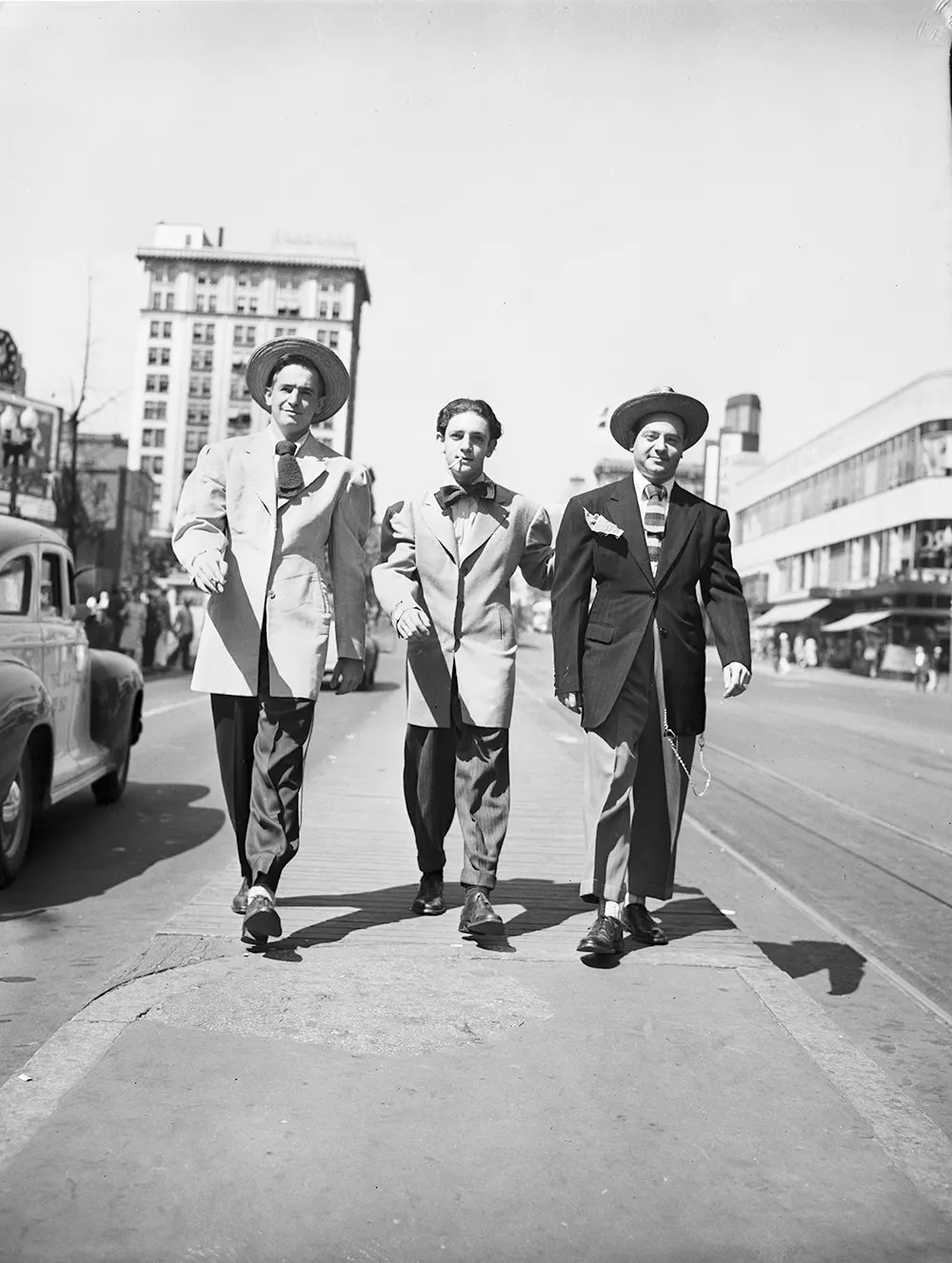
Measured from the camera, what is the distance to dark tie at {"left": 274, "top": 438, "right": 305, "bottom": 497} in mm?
4469

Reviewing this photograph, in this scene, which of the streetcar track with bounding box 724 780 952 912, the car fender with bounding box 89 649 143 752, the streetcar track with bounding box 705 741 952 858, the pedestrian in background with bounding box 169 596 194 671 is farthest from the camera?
the pedestrian in background with bounding box 169 596 194 671

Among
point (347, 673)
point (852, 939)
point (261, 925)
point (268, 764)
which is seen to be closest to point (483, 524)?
point (347, 673)

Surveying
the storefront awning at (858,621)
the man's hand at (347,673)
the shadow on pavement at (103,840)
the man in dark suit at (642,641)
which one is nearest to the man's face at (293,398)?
the man's hand at (347,673)

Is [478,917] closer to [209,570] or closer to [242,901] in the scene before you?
[242,901]

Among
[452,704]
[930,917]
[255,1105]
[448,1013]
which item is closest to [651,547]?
[452,704]

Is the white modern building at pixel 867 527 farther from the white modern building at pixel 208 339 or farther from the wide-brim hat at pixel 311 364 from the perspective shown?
the wide-brim hat at pixel 311 364

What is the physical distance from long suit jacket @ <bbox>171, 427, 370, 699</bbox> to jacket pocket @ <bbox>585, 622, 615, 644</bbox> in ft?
2.63

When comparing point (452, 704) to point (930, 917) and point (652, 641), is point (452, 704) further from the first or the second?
point (930, 917)

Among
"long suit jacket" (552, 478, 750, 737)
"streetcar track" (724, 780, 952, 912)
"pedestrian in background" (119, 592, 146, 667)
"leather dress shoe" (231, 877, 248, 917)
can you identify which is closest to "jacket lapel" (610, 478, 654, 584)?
"long suit jacket" (552, 478, 750, 737)

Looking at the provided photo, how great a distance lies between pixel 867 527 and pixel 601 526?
5721 centimetres

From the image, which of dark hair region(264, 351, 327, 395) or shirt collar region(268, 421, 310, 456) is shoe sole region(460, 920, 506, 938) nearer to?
shirt collar region(268, 421, 310, 456)

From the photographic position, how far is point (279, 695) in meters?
4.34

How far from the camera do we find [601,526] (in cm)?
434

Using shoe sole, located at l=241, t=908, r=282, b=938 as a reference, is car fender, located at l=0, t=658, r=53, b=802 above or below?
above
